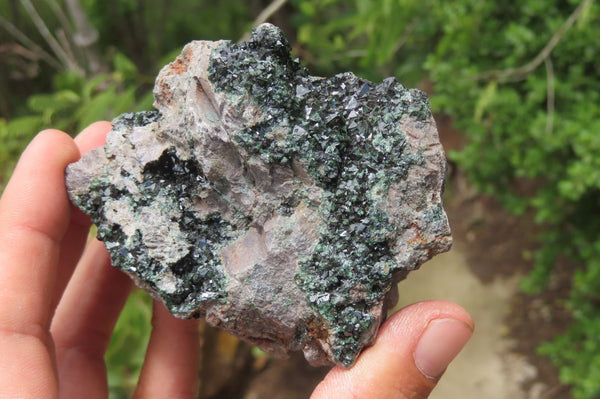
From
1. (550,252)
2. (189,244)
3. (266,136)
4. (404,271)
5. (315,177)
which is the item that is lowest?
(550,252)

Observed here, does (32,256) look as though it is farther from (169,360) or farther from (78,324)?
(169,360)

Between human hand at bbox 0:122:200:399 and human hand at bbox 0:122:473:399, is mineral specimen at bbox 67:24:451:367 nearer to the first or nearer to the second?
human hand at bbox 0:122:473:399

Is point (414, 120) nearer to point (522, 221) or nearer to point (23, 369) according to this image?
point (23, 369)

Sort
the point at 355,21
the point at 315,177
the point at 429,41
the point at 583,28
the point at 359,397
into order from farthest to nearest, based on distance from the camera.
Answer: the point at 429,41, the point at 355,21, the point at 583,28, the point at 315,177, the point at 359,397

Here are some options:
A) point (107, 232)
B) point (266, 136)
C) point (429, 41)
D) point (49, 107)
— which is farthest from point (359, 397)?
point (429, 41)

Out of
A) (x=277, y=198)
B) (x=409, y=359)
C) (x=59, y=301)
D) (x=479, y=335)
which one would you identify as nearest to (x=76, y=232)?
(x=59, y=301)

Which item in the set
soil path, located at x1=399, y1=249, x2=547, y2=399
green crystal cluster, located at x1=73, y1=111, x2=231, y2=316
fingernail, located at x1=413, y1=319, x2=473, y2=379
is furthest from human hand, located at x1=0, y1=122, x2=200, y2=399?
soil path, located at x1=399, y1=249, x2=547, y2=399

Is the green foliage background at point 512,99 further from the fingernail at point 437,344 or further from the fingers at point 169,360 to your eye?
the fingernail at point 437,344

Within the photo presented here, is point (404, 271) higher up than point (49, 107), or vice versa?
point (49, 107)

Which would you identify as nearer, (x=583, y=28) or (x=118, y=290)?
(x=118, y=290)
